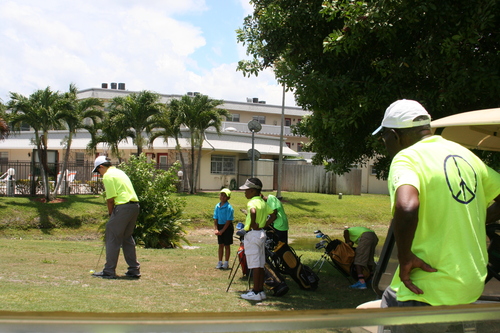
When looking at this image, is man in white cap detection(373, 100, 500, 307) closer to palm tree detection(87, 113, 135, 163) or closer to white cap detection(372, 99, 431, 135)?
white cap detection(372, 99, 431, 135)

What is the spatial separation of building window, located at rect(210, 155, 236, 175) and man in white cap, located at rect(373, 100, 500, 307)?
3071 centimetres

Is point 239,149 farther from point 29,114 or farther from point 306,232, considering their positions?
point 29,114

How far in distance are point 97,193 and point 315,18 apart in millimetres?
19028

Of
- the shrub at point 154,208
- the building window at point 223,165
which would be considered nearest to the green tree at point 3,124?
the shrub at point 154,208

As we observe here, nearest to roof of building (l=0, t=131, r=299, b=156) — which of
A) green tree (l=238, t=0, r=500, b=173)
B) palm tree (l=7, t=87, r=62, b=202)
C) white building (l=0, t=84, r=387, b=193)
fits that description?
white building (l=0, t=84, r=387, b=193)

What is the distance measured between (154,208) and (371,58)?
7.52m

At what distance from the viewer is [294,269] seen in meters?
8.01

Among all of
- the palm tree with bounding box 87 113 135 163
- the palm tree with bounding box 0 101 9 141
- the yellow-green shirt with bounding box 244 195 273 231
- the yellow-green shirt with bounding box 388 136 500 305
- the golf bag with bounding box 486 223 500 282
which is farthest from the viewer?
the palm tree with bounding box 87 113 135 163

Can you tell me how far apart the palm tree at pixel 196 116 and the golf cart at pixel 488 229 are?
75.5 feet

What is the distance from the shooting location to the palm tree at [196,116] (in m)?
27.7

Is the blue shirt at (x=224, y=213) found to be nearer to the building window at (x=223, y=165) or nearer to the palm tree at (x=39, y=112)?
the palm tree at (x=39, y=112)

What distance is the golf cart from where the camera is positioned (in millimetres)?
2910

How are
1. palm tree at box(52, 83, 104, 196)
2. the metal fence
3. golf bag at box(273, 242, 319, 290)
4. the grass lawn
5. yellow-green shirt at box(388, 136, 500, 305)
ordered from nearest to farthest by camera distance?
yellow-green shirt at box(388, 136, 500, 305) < the grass lawn < golf bag at box(273, 242, 319, 290) < palm tree at box(52, 83, 104, 196) < the metal fence

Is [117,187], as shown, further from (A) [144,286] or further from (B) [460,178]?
(B) [460,178]
